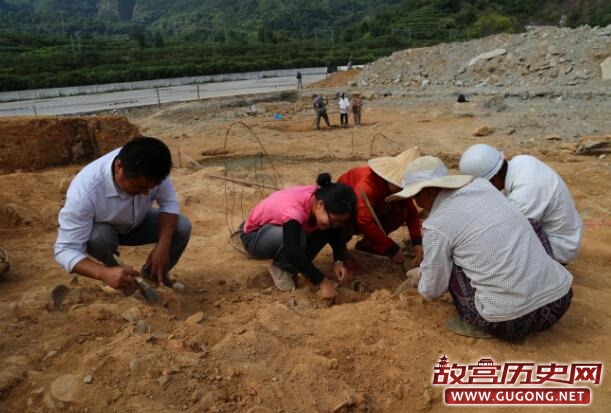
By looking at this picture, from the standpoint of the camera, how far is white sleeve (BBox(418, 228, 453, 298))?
2311 millimetres

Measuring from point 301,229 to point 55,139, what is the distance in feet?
23.4

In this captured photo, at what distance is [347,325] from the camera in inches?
104

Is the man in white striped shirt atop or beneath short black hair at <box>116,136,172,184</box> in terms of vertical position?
beneath

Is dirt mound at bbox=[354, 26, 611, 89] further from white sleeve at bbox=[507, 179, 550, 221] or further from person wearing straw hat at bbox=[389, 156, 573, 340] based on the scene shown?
person wearing straw hat at bbox=[389, 156, 573, 340]

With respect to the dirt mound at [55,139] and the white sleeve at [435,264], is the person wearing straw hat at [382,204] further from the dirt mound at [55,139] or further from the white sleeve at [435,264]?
the dirt mound at [55,139]

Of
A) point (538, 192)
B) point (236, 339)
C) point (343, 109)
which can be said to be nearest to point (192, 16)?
point (343, 109)

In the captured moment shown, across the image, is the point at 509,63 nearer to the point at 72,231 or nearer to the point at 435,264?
the point at 435,264

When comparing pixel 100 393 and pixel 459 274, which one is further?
pixel 459 274

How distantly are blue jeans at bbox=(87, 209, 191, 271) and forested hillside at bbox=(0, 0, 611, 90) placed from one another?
28.8 m

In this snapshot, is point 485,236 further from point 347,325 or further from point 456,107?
point 456,107

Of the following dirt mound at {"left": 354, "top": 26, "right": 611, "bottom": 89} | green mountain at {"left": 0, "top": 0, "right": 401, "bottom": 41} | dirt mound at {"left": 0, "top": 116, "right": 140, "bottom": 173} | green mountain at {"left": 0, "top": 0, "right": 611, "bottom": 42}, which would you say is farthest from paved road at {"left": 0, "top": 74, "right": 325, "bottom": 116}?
green mountain at {"left": 0, "top": 0, "right": 401, "bottom": 41}

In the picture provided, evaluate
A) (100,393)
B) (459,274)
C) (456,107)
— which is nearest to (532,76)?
(456,107)

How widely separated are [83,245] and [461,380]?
218 centimetres

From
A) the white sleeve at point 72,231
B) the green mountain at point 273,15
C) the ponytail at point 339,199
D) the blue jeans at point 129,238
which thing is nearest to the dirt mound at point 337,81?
the blue jeans at point 129,238
